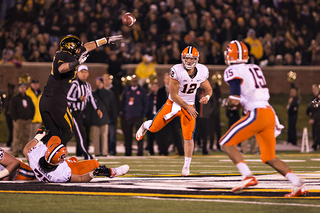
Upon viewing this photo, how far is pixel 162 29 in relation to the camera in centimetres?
2180

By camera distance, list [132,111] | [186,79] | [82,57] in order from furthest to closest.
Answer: [132,111] < [186,79] < [82,57]

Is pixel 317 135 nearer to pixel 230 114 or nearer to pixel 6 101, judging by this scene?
pixel 230 114

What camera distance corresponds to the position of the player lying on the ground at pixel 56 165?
265 inches

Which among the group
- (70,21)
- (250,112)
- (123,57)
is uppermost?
(70,21)

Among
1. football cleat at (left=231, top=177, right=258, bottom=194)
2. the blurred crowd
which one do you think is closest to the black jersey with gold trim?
football cleat at (left=231, top=177, right=258, bottom=194)

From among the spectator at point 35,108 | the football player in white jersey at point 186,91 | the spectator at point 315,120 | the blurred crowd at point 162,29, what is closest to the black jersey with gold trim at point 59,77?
the football player in white jersey at point 186,91

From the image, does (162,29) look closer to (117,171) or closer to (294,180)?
(117,171)

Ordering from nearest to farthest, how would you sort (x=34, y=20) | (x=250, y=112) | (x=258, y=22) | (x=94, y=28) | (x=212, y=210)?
1. (x=212, y=210)
2. (x=250, y=112)
3. (x=94, y=28)
4. (x=34, y=20)
5. (x=258, y=22)

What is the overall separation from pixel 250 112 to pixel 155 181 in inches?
70.0

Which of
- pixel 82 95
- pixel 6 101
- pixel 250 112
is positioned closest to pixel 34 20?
pixel 6 101

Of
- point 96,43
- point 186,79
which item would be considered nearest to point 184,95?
point 186,79

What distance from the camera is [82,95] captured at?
11.8 meters

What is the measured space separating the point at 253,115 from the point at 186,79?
2.66 metres

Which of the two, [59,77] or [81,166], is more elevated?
[59,77]
